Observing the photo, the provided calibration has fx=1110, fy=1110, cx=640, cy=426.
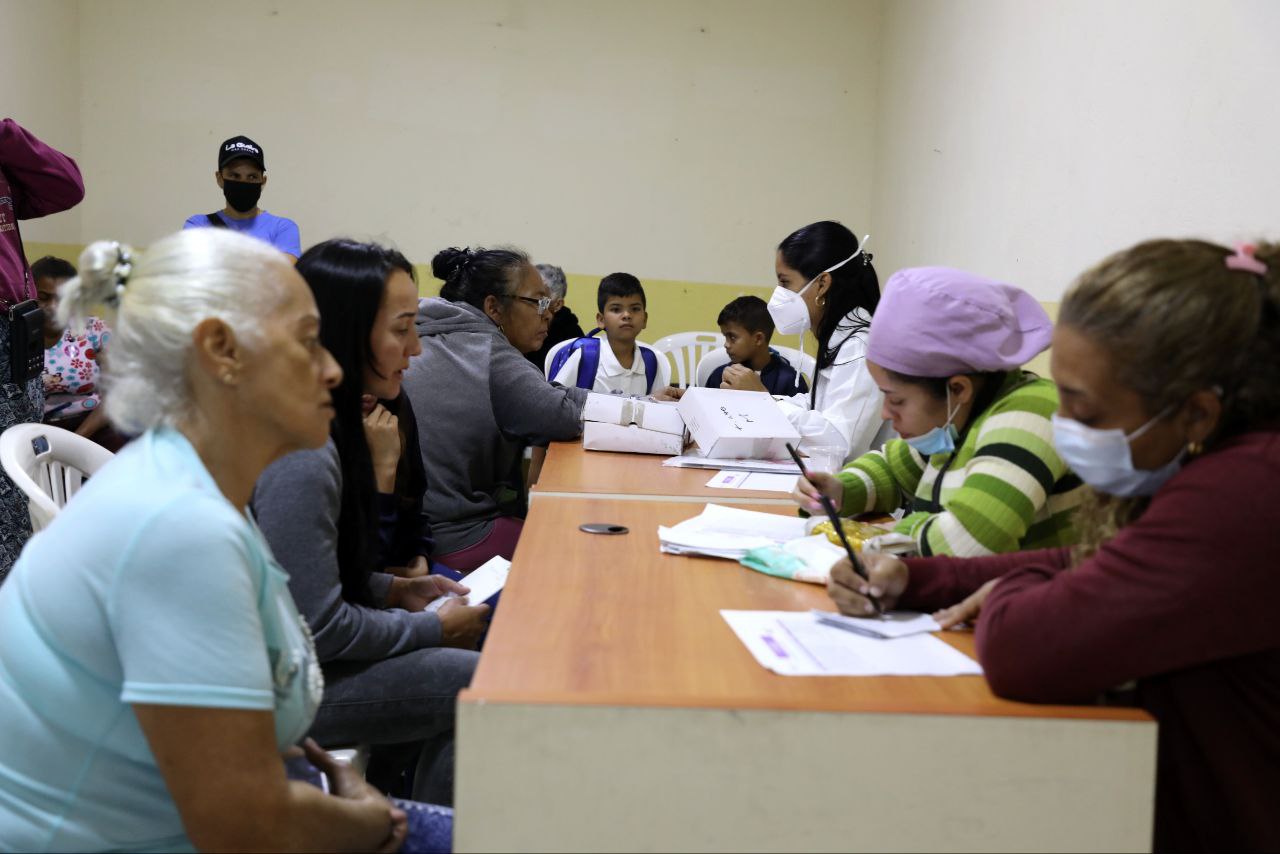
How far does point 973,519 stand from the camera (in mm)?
1607

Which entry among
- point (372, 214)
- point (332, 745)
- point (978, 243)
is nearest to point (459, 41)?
point (372, 214)

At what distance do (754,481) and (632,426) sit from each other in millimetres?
600

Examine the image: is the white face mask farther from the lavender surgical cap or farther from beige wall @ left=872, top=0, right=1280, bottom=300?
the lavender surgical cap

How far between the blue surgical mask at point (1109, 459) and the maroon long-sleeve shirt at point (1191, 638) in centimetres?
5

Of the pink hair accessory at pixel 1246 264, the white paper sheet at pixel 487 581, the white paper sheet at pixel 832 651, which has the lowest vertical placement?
the white paper sheet at pixel 487 581

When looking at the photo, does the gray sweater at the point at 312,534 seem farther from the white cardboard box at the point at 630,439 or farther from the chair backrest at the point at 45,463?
the white cardboard box at the point at 630,439

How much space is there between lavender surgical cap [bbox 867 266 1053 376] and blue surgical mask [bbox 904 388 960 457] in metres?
0.07

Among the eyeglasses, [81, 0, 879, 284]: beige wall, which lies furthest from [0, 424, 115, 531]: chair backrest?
[81, 0, 879, 284]: beige wall

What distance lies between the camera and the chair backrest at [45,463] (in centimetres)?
175

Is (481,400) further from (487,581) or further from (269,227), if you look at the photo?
(269,227)

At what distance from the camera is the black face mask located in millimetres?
5180

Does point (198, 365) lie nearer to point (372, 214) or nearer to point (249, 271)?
point (249, 271)

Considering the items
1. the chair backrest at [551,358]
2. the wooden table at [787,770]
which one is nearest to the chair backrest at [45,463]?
the wooden table at [787,770]

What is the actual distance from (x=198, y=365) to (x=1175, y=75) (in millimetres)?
2396
